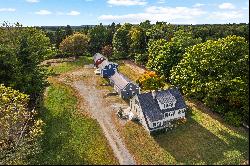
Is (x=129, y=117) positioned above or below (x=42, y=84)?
below

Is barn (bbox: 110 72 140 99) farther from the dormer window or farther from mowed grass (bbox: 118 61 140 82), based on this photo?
the dormer window

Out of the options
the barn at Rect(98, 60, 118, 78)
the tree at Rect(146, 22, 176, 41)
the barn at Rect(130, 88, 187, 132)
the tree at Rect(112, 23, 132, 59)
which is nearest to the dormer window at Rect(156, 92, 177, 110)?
the barn at Rect(130, 88, 187, 132)

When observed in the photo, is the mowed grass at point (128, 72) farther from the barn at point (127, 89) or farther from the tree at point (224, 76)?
the tree at point (224, 76)

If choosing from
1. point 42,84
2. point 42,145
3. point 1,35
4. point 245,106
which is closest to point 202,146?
point 245,106

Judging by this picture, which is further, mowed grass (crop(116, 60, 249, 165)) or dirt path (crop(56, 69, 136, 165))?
dirt path (crop(56, 69, 136, 165))

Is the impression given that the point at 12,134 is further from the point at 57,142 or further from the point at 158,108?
the point at 158,108

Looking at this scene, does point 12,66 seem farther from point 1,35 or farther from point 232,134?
point 232,134

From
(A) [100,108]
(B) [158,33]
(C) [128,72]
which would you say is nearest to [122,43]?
(B) [158,33]
